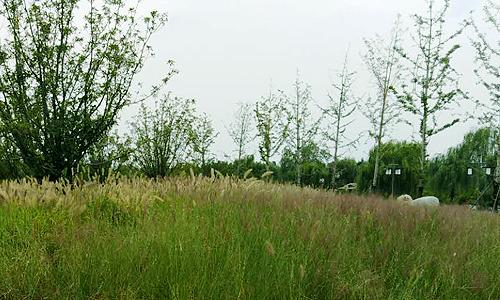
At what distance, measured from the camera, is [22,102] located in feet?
23.1

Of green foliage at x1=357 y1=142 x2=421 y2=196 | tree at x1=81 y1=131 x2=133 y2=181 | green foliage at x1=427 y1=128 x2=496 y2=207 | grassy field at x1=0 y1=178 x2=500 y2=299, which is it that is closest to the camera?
grassy field at x1=0 y1=178 x2=500 y2=299

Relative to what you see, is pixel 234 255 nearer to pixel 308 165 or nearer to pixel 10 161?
pixel 10 161

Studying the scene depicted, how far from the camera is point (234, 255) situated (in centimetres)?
257

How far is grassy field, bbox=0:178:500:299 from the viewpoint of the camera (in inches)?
93.7

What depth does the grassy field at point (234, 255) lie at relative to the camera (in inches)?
93.7

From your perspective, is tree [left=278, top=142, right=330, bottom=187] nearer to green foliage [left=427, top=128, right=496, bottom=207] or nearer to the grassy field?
green foliage [left=427, top=128, right=496, bottom=207]

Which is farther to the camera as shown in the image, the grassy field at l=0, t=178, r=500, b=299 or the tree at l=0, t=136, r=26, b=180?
the tree at l=0, t=136, r=26, b=180

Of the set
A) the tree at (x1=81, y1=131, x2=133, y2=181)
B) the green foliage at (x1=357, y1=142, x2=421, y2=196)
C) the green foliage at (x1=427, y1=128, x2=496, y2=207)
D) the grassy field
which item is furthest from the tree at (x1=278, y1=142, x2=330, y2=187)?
the grassy field

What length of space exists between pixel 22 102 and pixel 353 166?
22.1m

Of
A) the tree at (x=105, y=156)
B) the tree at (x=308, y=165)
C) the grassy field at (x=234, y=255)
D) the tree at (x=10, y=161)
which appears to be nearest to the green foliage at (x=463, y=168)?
the tree at (x=308, y=165)

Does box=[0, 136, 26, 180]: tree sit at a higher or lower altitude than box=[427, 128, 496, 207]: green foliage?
lower

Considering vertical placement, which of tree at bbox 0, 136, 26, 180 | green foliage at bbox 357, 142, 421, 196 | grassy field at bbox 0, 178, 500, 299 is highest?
green foliage at bbox 357, 142, 421, 196

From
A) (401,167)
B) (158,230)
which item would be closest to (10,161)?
(158,230)

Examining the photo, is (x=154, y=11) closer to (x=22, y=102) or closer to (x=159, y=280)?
(x=22, y=102)
